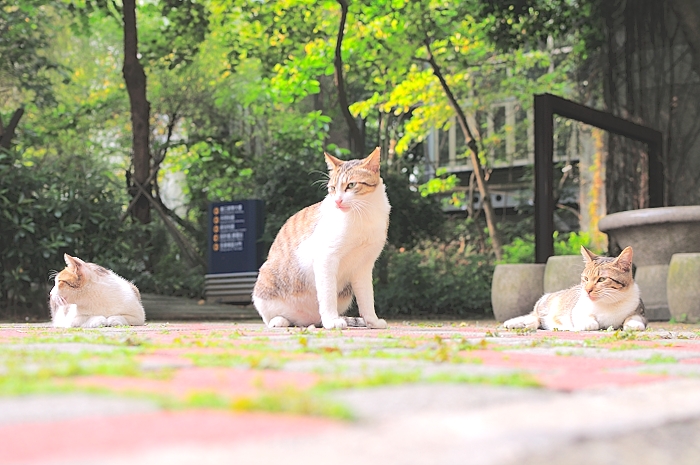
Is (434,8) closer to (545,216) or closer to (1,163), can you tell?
(545,216)

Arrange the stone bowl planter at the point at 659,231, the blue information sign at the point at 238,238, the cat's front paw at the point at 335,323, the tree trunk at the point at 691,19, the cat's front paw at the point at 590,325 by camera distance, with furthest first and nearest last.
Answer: the blue information sign at the point at 238,238, the tree trunk at the point at 691,19, the stone bowl planter at the point at 659,231, the cat's front paw at the point at 590,325, the cat's front paw at the point at 335,323

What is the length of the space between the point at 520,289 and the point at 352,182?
4.45 m

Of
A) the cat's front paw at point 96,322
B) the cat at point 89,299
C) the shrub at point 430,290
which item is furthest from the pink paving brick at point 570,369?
the shrub at point 430,290

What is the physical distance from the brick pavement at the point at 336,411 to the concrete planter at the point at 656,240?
6887 mm

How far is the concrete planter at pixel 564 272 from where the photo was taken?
326 inches

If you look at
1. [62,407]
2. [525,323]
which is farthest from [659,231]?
[62,407]

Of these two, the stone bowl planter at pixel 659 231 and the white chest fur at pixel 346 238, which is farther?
the stone bowl planter at pixel 659 231

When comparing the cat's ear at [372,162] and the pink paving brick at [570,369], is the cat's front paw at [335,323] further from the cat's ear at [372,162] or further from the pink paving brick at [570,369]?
the pink paving brick at [570,369]

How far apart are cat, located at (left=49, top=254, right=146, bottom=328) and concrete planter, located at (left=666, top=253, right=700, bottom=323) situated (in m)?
4.83

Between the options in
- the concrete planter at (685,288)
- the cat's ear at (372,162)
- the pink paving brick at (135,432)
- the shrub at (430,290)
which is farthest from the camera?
the shrub at (430,290)

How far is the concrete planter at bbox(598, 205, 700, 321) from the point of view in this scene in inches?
352

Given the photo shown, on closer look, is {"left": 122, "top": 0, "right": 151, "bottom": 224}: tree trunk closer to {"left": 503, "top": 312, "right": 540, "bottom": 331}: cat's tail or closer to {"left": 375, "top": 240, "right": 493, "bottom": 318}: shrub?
{"left": 375, "top": 240, "right": 493, "bottom": 318}: shrub

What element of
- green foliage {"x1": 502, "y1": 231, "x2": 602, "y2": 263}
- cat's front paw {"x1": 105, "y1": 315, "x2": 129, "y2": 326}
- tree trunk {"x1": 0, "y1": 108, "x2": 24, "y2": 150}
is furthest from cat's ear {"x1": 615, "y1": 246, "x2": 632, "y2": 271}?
tree trunk {"x1": 0, "y1": 108, "x2": 24, "y2": 150}

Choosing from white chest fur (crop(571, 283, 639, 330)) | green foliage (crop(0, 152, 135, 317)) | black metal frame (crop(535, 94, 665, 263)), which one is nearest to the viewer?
white chest fur (crop(571, 283, 639, 330))
